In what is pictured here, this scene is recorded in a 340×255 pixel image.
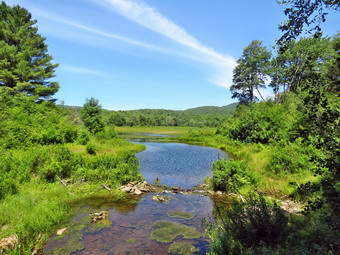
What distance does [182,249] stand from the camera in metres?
7.50

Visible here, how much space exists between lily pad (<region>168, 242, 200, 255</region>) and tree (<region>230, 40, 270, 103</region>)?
50.0m

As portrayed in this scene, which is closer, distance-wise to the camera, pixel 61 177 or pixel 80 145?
pixel 61 177

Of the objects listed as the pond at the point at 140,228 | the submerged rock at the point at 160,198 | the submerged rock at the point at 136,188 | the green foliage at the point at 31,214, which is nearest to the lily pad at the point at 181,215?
the pond at the point at 140,228

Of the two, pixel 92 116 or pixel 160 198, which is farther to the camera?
pixel 92 116

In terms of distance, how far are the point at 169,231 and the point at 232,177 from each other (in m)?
7.07

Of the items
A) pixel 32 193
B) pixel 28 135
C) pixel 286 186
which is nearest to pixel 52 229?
pixel 32 193

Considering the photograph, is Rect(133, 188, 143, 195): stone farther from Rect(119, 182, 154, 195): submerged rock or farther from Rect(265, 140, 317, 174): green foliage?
Rect(265, 140, 317, 174): green foliage

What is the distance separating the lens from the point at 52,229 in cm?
873

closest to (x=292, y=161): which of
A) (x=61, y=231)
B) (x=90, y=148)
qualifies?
(x=61, y=231)

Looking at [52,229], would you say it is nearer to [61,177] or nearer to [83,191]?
[83,191]

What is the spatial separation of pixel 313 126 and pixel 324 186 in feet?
4.40

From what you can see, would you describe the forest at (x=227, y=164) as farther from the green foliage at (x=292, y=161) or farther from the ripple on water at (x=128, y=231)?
the ripple on water at (x=128, y=231)

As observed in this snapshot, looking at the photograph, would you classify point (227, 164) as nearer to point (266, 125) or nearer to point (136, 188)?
point (136, 188)

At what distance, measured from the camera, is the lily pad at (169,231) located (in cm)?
831
